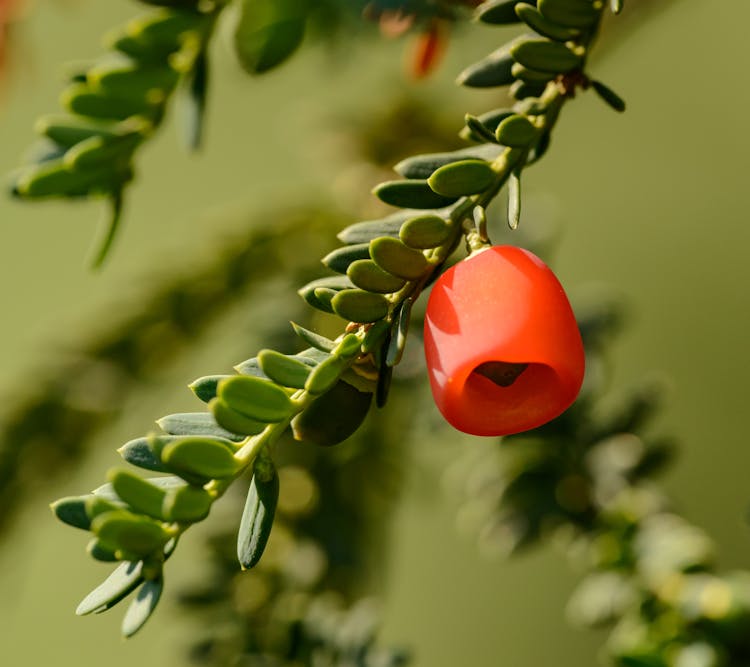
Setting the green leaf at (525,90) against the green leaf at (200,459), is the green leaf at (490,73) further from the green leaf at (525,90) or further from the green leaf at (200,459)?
the green leaf at (200,459)

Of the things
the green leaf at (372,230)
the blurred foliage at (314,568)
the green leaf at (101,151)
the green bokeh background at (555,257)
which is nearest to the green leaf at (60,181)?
the green leaf at (101,151)

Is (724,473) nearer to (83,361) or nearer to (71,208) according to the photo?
(83,361)

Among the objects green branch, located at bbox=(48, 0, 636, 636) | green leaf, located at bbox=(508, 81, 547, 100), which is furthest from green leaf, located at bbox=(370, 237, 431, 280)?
green leaf, located at bbox=(508, 81, 547, 100)

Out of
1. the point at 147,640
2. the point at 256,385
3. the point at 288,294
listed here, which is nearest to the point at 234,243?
the point at 288,294

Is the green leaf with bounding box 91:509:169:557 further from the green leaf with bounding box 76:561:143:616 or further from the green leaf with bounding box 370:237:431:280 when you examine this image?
the green leaf with bounding box 370:237:431:280

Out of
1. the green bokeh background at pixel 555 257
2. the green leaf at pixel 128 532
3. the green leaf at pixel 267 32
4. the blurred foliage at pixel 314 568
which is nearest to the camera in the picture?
the green leaf at pixel 128 532

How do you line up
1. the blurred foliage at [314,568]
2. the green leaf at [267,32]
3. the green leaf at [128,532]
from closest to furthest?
the green leaf at [128,532] → the green leaf at [267,32] → the blurred foliage at [314,568]
